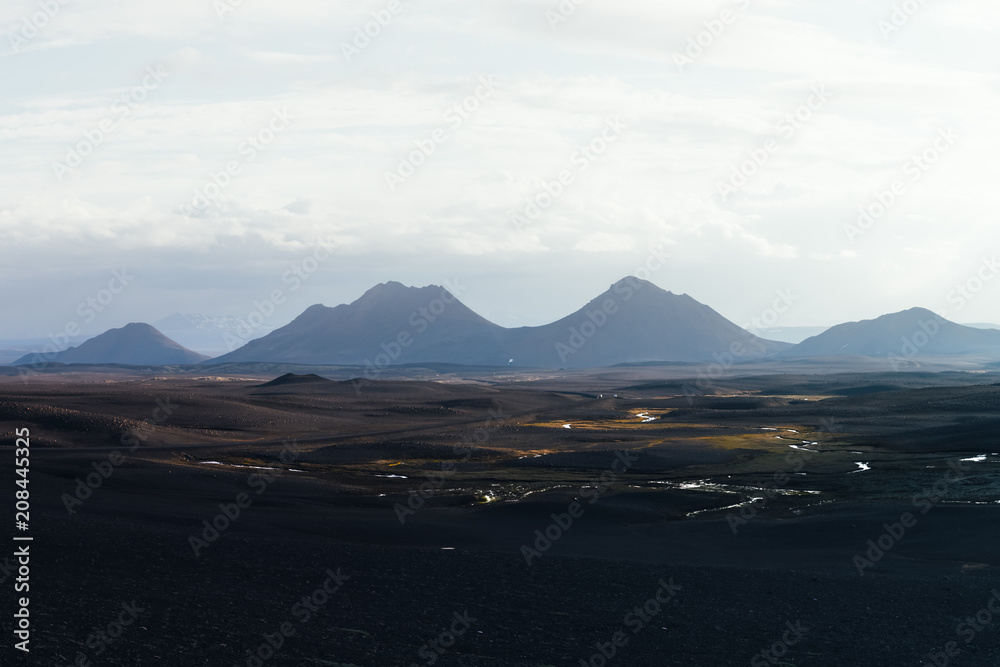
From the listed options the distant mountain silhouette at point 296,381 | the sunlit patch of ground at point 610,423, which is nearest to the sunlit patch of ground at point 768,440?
the sunlit patch of ground at point 610,423

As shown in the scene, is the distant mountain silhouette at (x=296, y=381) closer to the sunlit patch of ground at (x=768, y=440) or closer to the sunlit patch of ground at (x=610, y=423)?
the sunlit patch of ground at (x=610, y=423)

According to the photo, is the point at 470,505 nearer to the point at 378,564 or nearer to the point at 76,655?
the point at 378,564

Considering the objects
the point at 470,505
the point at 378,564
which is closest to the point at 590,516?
the point at 470,505

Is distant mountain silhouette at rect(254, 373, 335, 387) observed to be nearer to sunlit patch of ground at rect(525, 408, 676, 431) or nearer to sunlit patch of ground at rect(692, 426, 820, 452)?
sunlit patch of ground at rect(525, 408, 676, 431)

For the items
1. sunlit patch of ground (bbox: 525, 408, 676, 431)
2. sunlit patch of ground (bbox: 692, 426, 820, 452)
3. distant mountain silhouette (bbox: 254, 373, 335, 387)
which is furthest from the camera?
distant mountain silhouette (bbox: 254, 373, 335, 387)

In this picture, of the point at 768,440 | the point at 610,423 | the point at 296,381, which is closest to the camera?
the point at 768,440

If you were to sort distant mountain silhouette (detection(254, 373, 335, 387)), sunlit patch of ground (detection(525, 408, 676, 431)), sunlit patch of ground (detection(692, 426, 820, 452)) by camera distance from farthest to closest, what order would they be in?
distant mountain silhouette (detection(254, 373, 335, 387)) → sunlit patch of ground (detection(525, 408, 676, 431)) → sunlit patch of ground (detection(692, 426, 820, 452))

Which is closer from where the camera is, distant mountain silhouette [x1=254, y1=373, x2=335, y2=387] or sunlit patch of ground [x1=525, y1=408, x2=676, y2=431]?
sunlit patch of ground [x1=525, y1=408, x2=676, y2=431]

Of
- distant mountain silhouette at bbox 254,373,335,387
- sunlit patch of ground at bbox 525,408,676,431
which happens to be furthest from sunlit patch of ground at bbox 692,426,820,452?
distant mountain silhouette at bbox 254,373,335,387

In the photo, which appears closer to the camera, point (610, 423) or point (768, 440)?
point (768, 440)

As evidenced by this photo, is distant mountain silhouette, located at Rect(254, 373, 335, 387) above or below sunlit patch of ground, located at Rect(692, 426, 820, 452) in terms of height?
above

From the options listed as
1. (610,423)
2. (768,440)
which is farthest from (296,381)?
(768,440)

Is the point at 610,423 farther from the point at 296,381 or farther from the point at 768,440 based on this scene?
the point at 296,381
